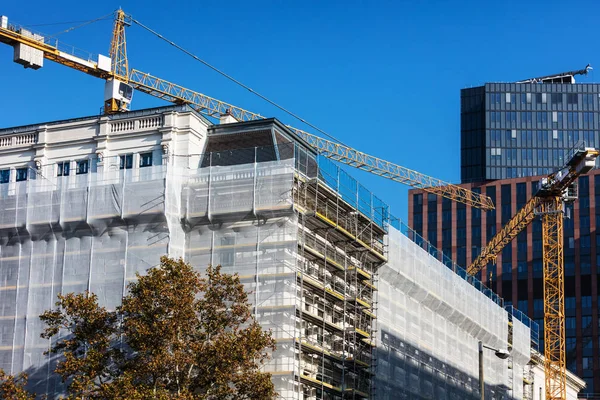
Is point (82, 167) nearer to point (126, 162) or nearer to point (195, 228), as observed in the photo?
point (126, 162)

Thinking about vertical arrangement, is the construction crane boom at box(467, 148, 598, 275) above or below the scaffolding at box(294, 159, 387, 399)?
above

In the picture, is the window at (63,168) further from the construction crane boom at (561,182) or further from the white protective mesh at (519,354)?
the construction crane boom at (561,182)

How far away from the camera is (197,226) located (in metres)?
73.0

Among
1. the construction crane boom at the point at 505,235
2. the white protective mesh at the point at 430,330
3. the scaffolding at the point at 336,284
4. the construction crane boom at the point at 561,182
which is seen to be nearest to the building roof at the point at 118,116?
the scaffolding at the point at 336,284

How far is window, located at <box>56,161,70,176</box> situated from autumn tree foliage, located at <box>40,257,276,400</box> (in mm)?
17255

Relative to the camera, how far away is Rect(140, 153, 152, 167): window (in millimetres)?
75688

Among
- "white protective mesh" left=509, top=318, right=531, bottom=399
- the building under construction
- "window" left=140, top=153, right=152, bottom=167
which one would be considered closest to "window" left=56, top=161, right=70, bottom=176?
the building under construction

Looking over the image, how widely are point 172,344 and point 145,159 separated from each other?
19705mm

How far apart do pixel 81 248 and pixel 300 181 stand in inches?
577

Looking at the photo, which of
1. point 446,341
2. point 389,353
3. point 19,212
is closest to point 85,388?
point 19,212

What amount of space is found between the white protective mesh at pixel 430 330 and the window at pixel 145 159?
21358 millimetres

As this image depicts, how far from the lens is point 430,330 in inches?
3893

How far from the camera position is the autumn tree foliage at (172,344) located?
59000 millimetres

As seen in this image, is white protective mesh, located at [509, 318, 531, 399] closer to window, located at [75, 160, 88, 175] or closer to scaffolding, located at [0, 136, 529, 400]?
scaffolding, located at [0, 136, 529, 400]
